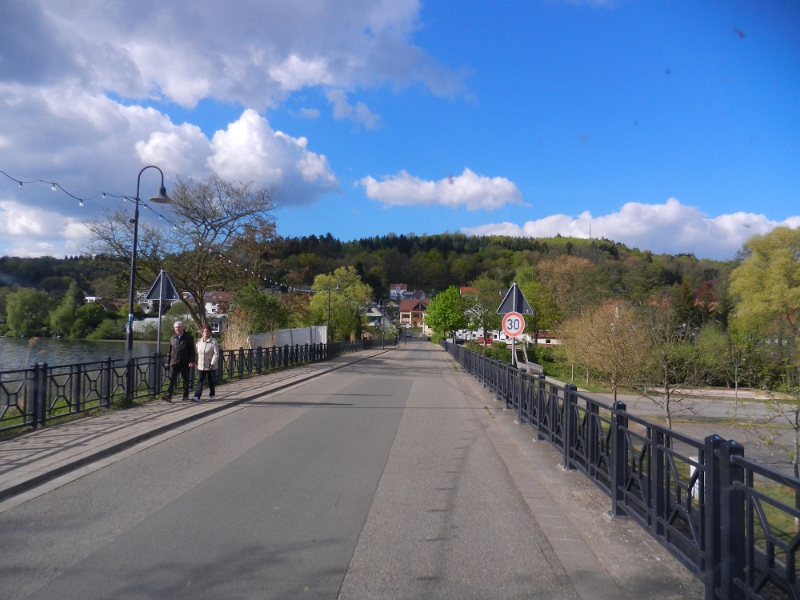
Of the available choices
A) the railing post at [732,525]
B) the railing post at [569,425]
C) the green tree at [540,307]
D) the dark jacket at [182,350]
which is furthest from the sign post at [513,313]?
the green tree at [540,307]

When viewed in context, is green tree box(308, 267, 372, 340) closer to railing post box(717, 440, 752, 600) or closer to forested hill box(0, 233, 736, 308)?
forested hill box(0, 233, 736, 308)

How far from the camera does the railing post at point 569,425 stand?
24.3 feet

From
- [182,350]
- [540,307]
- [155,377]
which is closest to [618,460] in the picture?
[182,350]

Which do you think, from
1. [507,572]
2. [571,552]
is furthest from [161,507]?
[571,552]

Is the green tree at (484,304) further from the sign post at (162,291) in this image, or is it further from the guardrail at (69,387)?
the sign post at (162,291)

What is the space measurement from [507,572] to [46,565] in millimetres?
3210

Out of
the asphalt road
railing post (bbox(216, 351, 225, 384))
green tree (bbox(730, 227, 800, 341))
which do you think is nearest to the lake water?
railing post (bbox(216, 351, 225, 384))

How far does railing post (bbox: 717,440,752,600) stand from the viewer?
347 centimetres

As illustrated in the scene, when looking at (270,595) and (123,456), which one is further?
(123,456)

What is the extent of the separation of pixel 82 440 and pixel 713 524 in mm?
8052

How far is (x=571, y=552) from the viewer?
4.73 metres

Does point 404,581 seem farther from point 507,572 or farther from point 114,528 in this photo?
point 114,528

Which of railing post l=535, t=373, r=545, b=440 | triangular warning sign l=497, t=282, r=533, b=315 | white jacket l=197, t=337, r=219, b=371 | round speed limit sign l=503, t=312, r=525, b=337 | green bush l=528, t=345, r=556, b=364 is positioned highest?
triangular warning sign l=497, t=282, r=533, b=315

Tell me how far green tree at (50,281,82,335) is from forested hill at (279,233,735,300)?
201 ft
